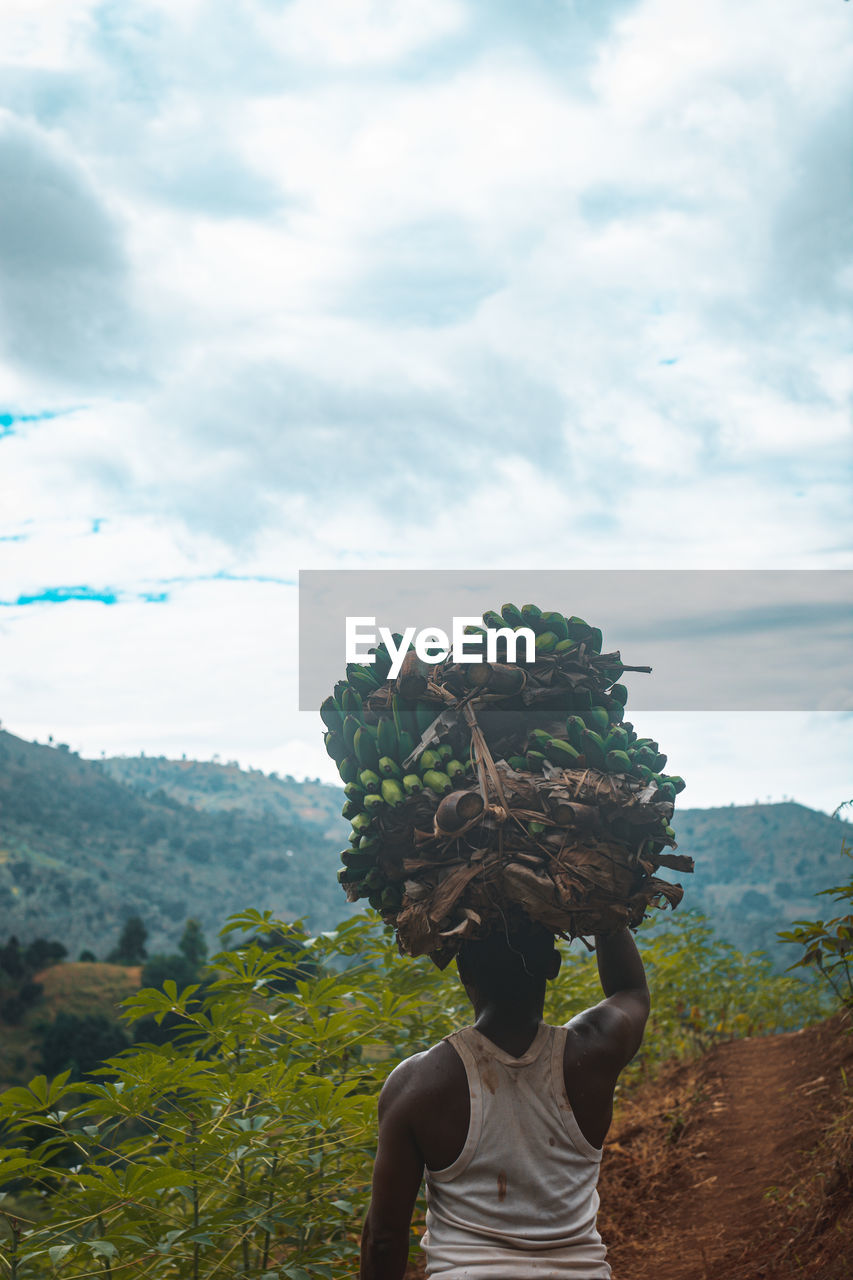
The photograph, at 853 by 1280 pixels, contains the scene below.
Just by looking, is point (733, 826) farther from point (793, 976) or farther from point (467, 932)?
point (467, 932)

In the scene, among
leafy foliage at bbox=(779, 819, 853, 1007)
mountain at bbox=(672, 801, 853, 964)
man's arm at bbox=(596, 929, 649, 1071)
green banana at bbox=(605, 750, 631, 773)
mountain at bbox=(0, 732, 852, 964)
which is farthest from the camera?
mountain at bbox=(0, 732, 852, 964)

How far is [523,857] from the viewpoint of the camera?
188 centimetres

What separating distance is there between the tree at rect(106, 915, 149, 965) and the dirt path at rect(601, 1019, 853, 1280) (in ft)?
185

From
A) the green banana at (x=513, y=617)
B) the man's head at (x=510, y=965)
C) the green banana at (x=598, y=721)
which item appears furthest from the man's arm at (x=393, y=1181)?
the green banana at (x=513, y=617)

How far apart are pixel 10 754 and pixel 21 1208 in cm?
12852

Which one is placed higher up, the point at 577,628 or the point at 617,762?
the point at 577,628

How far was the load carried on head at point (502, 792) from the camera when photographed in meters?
1.89

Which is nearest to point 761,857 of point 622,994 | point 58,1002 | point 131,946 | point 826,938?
point 131,946

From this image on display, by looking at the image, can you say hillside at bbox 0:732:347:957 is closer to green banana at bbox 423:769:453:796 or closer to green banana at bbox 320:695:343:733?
green banana at bbox 320:695:343:733

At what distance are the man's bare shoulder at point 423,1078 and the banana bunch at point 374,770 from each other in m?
0.32

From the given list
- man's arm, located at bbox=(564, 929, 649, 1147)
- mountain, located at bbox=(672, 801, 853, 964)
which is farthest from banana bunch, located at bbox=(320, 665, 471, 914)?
mountain, located at bbox=(672, 801, 853, 964)

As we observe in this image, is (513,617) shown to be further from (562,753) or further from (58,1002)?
(58,1002)

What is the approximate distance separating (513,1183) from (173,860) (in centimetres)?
11003

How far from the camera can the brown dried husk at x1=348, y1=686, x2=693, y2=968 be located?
187 cm
